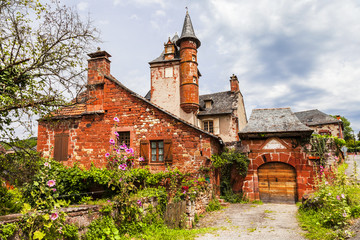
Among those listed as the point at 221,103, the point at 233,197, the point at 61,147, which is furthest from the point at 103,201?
the point at 221,103

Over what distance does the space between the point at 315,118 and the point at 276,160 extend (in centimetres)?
3197

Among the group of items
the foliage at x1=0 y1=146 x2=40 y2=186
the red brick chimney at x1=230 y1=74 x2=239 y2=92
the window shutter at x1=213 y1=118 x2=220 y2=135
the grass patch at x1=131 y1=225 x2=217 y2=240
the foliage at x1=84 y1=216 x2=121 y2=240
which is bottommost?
the grass patch at x1=131 y1=225 x2=217 y2=240

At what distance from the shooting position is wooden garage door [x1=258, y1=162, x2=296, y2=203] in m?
12.1

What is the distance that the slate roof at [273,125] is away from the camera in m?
12.0

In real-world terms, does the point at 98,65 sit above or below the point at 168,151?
above

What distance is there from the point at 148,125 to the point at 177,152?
6.21 ft

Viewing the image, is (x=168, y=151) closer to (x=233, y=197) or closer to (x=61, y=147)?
(x=233, y=197)

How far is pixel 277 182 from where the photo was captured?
1230 cm

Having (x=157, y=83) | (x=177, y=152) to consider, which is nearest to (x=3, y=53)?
(x=177, y=152)

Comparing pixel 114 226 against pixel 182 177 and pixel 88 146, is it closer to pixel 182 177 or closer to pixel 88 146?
pixel 182 177

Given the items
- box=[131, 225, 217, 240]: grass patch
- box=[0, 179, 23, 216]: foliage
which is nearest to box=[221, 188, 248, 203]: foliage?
box=[131, 225, 217, 240]: grass patch

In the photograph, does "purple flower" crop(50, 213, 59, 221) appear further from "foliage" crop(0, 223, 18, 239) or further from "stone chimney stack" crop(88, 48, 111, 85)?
"stone chimney stack" crop(88, 48, 111, 85)

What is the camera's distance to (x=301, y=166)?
11.9 metres

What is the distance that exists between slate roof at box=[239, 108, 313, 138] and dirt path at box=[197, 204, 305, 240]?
347 cm
